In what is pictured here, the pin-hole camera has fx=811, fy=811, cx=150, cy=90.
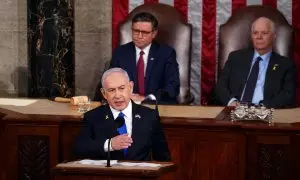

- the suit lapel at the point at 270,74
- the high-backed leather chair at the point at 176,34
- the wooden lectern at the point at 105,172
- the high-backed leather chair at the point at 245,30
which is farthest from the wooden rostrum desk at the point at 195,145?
the high-backed leather chair at the point at 176,34

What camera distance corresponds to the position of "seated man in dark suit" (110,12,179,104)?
6918 millimetres

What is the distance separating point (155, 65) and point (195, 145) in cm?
163

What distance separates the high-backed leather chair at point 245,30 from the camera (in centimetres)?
717

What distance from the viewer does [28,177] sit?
569cm

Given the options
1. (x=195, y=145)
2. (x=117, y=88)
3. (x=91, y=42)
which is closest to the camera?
(x=117, y=88)

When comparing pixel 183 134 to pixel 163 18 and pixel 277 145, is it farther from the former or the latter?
pixel 163 18

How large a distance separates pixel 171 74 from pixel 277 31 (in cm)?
104

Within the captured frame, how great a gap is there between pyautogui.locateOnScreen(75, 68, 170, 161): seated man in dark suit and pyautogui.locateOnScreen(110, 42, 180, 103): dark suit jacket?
7.00 ft

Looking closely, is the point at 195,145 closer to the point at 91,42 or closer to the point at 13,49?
the point at 91,42

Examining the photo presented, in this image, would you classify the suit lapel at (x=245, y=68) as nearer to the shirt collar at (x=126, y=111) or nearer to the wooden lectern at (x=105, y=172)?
the shirt collar at (x=126, y=111)

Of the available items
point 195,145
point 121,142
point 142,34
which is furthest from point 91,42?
point 121,142

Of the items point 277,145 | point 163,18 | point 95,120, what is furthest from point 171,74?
point 95,120

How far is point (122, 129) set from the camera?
4.77 metres

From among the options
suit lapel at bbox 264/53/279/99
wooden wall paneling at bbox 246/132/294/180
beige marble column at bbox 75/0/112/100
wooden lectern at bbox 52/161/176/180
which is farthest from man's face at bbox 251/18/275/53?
wooden lectern at bbox 52/161/176/180
